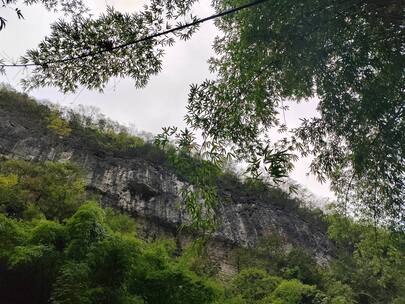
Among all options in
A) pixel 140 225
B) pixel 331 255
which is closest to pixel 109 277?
pixel 140 225

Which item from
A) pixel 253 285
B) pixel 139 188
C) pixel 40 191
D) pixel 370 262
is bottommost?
pixel 253 285

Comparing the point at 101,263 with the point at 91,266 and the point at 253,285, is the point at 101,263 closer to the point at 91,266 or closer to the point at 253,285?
the point at 91,266

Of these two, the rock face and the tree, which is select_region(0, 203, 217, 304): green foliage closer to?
the tree

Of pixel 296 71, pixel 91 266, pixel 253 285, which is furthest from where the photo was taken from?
pixel 253 285

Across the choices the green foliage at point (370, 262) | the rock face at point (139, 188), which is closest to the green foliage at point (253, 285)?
the green foliage at point (370, 262)

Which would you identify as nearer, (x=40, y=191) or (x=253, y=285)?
(x=253, y=285)

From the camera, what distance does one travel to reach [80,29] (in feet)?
12.2

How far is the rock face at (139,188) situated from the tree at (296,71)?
72.1ft

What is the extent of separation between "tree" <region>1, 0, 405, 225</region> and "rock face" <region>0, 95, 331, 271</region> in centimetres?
2198

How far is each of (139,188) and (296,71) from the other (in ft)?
87.2

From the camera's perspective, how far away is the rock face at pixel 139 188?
94.6 ft

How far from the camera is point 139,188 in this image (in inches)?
1190

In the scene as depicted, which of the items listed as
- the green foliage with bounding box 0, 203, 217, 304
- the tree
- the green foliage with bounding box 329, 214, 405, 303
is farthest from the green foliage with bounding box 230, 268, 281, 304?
the tree

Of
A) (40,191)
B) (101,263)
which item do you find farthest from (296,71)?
(40,191)
